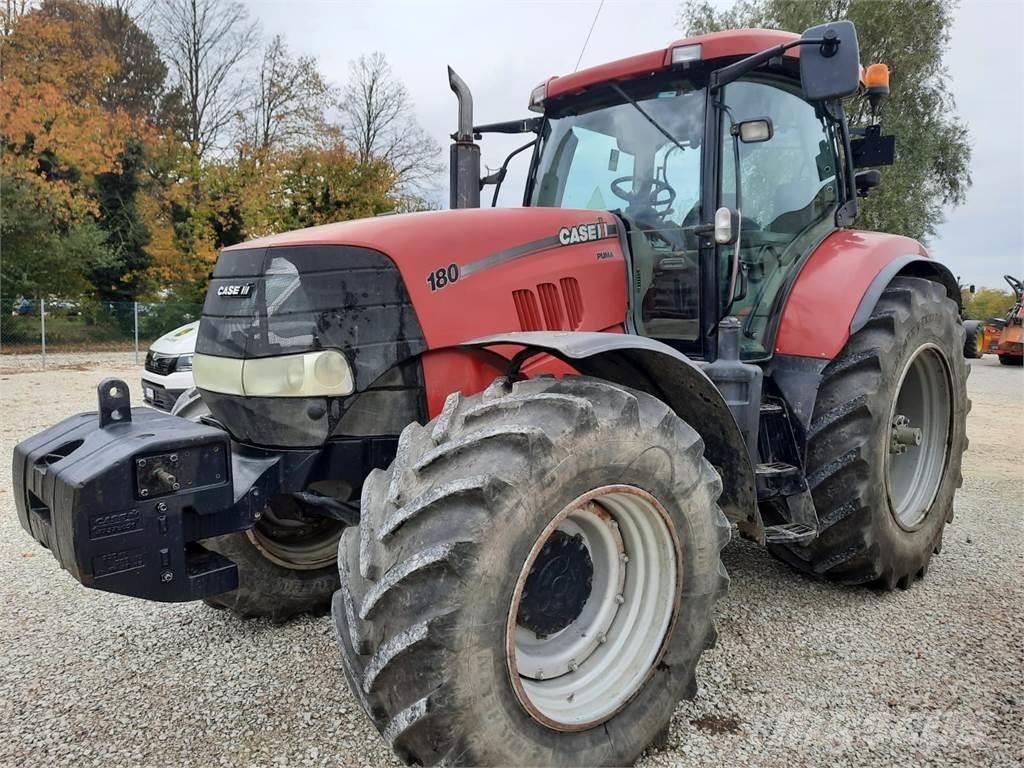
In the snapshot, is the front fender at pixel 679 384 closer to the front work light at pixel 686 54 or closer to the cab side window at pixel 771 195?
the cab side window at pixel 771 195

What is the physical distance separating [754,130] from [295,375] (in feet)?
7.20

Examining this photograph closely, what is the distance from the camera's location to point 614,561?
7.53 ft

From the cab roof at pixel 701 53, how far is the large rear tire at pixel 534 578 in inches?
67.0

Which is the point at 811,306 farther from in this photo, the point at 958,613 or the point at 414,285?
the point at 414,285

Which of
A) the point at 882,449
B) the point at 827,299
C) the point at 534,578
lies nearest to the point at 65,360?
the point at 827,299

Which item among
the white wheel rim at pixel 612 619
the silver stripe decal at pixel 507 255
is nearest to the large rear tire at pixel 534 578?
the white wheel rim at pixel 612 619

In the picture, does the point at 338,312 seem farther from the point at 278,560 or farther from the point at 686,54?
the point at 686,54

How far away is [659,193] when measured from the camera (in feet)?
10.8

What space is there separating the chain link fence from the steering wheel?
16691mm

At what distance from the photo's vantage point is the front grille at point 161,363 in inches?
332

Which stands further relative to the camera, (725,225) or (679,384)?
(725,225)

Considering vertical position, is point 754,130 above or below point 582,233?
above

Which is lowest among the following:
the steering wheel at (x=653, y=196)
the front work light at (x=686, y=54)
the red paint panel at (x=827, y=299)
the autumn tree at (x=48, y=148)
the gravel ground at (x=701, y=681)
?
the gravel ground at (x=701, y=681)

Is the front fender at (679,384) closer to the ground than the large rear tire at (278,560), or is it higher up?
higher up
